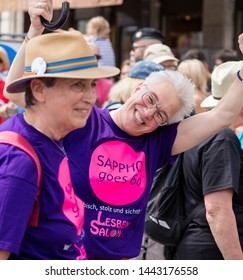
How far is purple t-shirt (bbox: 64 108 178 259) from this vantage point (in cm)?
307

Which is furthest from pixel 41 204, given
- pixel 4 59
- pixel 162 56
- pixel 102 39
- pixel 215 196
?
pixel 102 39

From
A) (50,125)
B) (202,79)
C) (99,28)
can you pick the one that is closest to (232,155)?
(50,125)

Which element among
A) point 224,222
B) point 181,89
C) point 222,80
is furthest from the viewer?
point 222,80

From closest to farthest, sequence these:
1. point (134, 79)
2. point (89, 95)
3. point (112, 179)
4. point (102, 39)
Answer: point (89, 95), point (112, 179), point (134, 79), point (102, 39)

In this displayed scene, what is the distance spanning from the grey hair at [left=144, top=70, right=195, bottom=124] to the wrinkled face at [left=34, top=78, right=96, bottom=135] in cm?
89

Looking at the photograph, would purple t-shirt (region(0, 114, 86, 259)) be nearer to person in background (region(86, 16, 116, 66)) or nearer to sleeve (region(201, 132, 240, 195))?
sleeve (region(201, 132, 240, 195))

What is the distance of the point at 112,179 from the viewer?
121 inches

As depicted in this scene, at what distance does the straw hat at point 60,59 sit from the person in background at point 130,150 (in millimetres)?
718

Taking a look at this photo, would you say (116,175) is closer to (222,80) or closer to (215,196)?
(215,196)

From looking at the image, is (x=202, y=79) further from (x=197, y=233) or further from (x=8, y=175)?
(x=8, y=175)

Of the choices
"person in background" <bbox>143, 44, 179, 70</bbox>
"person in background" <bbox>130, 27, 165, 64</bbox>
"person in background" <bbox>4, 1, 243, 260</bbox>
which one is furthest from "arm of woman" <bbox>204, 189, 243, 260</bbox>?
"person in background" <bbox>130, 27, 165, 64</bbox>

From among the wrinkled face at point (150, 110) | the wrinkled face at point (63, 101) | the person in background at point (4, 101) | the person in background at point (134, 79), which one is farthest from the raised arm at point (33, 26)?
the person in background at point (4, 101)

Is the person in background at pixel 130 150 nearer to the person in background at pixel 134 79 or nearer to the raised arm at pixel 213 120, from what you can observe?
the raised arm at pixel 213 120

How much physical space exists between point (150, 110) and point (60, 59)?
34.5 inches
